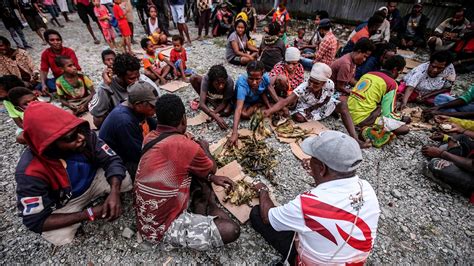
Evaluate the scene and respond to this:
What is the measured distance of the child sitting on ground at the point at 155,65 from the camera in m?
4.95

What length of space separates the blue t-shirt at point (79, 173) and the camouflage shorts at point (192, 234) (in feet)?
2.97

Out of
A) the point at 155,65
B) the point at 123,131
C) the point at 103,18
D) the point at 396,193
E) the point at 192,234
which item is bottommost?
the point at 396,193

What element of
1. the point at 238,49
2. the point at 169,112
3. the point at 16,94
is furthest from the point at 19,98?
the point at 238,49

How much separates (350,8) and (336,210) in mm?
10946

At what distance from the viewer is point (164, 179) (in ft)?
5.55

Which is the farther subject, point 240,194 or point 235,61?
point 235,61

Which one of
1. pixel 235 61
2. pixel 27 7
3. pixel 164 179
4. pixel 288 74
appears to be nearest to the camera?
pixel 164 179

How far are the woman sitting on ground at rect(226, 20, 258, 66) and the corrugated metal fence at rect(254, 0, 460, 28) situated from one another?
6.07m

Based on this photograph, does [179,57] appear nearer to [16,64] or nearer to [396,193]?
[16,64]

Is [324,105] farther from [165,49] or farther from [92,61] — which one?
[92,61]

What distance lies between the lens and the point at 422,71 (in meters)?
4.20

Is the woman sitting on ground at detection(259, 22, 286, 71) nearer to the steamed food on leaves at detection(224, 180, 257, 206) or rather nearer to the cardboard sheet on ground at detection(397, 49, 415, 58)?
the steamed food on leaves at detection(224, 180, 257, 206)

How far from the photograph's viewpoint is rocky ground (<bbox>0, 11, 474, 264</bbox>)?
203cm

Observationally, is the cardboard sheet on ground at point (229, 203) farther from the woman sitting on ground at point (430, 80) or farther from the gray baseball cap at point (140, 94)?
the woman sitting on ground at point (430, 80)
